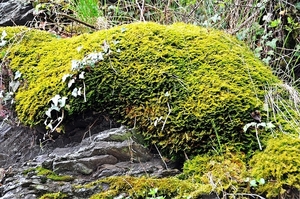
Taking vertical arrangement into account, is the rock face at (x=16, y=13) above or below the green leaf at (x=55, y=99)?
above

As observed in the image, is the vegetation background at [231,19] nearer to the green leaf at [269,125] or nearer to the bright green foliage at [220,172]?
the green leaf at [269,125]

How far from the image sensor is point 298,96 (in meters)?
2.02

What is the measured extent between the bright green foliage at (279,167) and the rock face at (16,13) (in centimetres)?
265

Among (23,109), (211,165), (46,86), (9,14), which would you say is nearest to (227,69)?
(211,165)

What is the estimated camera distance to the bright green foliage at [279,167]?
1.52 m

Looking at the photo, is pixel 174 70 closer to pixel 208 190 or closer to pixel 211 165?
pixel 211 165

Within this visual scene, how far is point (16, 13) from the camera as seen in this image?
3512 mm

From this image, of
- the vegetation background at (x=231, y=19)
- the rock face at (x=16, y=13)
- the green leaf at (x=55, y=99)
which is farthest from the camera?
the rock face at (x=16, y=13)

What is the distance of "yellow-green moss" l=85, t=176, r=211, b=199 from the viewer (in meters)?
1.60

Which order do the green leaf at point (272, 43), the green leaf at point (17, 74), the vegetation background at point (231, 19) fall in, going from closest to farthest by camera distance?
the green leaf at point (17, 74)
the green leaf at point (272, 43)
the vegetation background at point (231, 19)

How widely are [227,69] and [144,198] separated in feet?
2.92

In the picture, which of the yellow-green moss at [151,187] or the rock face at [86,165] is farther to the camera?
the rock face at [86,165]

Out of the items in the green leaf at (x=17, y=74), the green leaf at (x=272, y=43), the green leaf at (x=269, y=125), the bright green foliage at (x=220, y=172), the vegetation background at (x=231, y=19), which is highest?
the vegetation background at (x=231, y=19)

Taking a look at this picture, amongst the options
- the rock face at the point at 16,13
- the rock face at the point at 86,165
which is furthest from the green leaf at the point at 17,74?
the rock face at the point at 16,13
